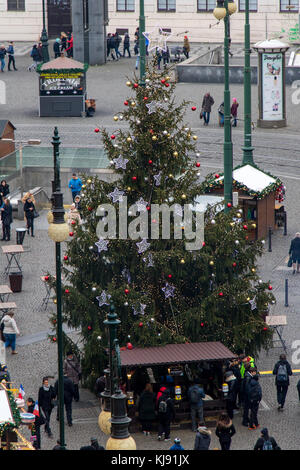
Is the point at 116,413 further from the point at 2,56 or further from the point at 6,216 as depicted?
the point at 2,56

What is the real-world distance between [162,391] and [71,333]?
5433 millimetres

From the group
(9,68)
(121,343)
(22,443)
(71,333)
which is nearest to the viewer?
(22,443)

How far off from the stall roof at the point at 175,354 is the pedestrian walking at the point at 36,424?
1.79 metres

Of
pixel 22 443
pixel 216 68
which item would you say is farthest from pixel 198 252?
pixel 216 68

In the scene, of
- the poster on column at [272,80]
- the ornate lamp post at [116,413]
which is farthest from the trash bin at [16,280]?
the poster on column at [272,80]

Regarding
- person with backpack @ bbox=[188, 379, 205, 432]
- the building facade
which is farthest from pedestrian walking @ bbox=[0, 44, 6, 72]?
person with backpack @ bbox=[188, 379, 205, 432]

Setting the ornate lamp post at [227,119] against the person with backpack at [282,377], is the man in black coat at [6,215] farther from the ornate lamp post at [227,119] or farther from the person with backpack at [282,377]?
the person with backpack at [282,377]

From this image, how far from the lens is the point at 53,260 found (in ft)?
108

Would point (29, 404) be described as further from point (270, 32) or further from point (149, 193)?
point (270, 32)

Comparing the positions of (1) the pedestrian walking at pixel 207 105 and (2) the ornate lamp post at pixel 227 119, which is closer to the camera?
(2) the ornate lamp post at pixel 227 119

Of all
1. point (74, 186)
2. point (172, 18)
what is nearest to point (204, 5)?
point (172, 18)

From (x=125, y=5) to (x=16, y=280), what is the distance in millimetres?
41549

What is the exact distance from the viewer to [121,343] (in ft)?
77.7

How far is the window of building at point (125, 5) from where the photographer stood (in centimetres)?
6938
